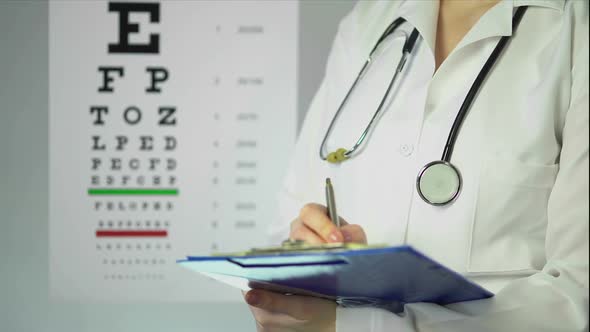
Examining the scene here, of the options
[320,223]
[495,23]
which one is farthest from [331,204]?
[495,23]

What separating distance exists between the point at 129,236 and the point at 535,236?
93cm

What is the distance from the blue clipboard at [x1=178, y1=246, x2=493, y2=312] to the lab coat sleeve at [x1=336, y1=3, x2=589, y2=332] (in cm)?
3

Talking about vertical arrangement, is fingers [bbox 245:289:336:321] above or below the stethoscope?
below

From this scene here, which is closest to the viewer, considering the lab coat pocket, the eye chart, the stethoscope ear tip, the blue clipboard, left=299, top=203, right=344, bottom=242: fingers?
the blue clipboard

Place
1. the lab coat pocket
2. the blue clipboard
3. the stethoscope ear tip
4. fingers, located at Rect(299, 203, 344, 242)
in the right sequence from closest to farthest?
the blue clipboard → fingers, located at Rect(299, 203, 344, 242) → the lab coat pocket → the stethoscope ear tip

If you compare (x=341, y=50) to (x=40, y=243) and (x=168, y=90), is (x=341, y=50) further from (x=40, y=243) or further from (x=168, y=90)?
(x=40, y=243)

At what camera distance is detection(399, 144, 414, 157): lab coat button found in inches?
41.3

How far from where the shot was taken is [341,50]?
4.40 feet

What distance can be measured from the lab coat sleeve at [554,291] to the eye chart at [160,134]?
0.65 metres

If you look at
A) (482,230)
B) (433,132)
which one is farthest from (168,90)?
(482,230)

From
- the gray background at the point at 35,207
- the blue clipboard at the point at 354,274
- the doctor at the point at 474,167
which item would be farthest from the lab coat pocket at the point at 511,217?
the gray background at the point at 35,207

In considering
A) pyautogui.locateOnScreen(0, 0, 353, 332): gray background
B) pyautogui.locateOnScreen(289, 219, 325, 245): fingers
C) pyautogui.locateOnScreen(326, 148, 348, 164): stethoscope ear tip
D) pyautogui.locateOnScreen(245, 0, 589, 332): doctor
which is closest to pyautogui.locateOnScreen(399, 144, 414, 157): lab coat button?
pyautogui.locateOnScreen(245, 0, 589, 332): doctor

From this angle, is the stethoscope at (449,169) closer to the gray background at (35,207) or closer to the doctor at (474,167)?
the doctor at (474,167)

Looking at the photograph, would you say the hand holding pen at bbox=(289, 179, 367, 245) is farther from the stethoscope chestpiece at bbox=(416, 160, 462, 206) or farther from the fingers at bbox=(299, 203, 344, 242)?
the stethoscope chestpiece at bbox=(416, 160, 462, 206)
